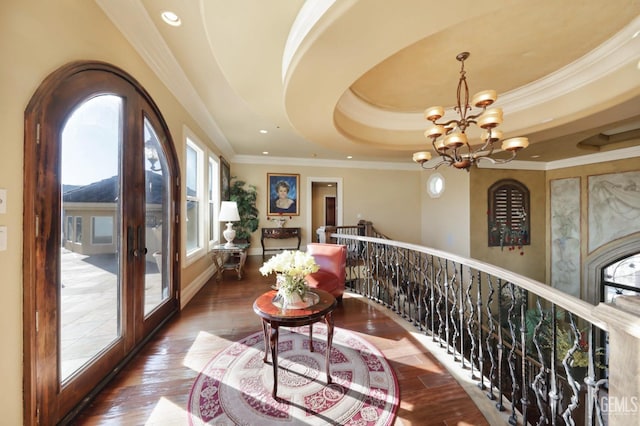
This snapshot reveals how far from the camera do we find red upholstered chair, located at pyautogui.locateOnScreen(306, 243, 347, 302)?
3.09 metres

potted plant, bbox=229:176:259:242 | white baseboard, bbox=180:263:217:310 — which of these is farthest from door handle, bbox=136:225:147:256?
potted plant, bbox=229:176:259:242

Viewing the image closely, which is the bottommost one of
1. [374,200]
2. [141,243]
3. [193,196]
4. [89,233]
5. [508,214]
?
[141,243]

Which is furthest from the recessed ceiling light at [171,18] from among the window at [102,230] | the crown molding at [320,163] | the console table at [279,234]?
the console table at [279,234]

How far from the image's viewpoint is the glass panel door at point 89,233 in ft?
4.87

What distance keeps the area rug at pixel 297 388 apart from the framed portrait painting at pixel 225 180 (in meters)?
3.98

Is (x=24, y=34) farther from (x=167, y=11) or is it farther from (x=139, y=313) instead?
(x=139, y=313)

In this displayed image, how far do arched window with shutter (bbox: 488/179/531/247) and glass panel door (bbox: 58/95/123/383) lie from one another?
6.82 m

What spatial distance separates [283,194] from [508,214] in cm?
578

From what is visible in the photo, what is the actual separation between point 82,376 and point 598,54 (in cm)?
546

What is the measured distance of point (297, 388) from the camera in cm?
173

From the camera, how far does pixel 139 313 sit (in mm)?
2146

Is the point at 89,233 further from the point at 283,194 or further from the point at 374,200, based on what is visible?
the point at 374,200

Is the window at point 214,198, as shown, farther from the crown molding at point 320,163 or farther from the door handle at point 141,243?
the door handle at point 141,243

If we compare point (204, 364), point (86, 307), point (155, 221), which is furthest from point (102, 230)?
point (204, 364)
